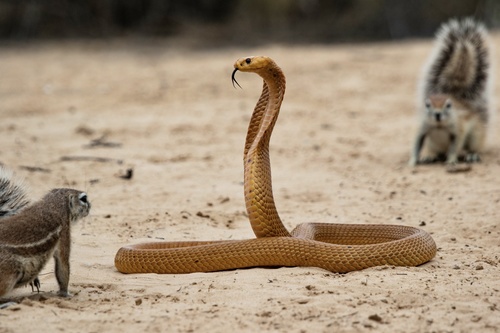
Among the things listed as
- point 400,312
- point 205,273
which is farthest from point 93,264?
point 400,312

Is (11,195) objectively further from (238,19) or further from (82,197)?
(238,19)

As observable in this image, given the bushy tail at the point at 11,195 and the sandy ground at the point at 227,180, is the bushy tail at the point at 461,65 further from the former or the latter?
the bushy tail at the point at 11,195

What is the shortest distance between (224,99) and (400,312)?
9.53 m

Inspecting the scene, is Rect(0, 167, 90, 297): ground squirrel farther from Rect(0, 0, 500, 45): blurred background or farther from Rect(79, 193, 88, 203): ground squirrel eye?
Rect(0, 0, 500, 45): blurred background

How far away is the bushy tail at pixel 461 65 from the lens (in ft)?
33.8

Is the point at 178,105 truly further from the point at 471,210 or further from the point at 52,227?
the point at 52,227

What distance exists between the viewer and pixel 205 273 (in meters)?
5.75

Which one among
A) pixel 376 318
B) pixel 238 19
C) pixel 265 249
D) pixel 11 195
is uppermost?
pixel 238 19

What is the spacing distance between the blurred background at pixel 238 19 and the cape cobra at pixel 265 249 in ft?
44.5

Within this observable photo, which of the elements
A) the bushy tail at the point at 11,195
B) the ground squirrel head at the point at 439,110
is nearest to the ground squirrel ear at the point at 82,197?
the bushy tail at the point at 11,195

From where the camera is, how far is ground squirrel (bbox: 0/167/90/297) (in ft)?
15.6

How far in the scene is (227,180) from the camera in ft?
29.3

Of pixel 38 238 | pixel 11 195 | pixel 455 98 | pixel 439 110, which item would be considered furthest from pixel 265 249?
pixel 455 98

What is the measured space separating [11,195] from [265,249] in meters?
1.79
